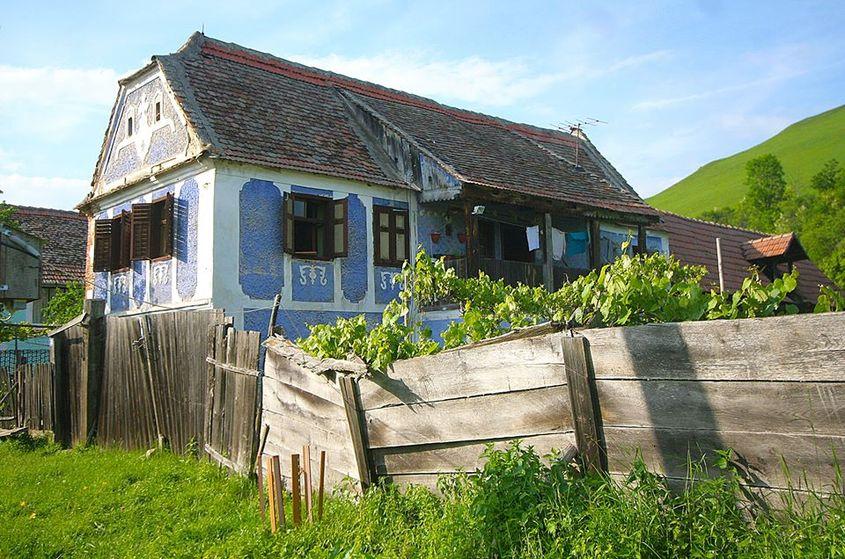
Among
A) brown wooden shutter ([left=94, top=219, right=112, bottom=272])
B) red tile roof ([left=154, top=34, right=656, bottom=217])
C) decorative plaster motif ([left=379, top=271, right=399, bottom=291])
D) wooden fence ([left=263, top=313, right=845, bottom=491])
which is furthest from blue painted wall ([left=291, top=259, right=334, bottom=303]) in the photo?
wooden fence ([left=263, top=313, right=845, bottom=491])

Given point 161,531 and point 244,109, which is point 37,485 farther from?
point 244,109

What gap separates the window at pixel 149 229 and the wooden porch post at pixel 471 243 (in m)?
5.61

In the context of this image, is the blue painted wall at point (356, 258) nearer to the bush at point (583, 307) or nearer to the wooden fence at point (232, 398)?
the wooden fence at point (232, 398)

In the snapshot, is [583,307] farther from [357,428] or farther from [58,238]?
[58,238]

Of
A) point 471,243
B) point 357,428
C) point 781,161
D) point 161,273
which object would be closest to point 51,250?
point 161,273

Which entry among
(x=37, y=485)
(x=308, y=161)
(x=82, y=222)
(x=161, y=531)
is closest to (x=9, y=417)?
(x=37, y=485)

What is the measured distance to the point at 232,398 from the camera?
752cm

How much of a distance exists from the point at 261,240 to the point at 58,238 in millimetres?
16252

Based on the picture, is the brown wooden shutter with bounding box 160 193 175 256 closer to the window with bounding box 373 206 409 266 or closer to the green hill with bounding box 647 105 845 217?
the window with bounding box 373 206 409 266

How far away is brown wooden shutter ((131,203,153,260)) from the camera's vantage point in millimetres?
13383

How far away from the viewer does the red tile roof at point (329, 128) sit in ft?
43.4

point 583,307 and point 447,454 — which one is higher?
point 583,307

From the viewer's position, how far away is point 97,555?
5.67 metres

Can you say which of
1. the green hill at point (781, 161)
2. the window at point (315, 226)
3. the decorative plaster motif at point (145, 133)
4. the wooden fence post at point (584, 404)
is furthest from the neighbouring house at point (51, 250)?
the green hill at point (781, 161)
